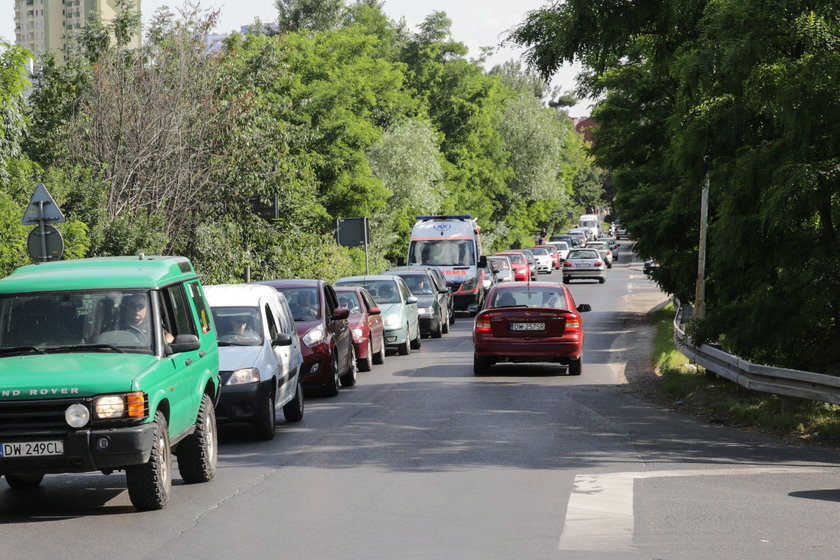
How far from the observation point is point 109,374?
8836mm

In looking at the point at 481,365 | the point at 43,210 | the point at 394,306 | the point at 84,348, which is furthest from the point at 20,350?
the point at 394,306

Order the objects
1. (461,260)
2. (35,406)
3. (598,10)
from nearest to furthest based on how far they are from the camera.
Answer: (35,406), (598,10), (461,260)

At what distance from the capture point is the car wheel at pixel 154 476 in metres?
9.17

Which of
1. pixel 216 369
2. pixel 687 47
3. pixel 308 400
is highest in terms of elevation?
pixel 687 47

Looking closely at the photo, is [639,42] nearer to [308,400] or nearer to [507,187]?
[308,400]

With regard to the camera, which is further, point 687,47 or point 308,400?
point 308,400

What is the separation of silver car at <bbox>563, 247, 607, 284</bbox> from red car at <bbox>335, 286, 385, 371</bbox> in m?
40.9

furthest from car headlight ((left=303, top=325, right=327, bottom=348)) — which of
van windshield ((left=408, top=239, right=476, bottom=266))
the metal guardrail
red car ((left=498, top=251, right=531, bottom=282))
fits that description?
red car ((left=498, top=251, right=531, bottom=282))

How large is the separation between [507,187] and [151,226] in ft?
222

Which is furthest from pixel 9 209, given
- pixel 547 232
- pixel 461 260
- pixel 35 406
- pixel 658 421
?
pixel 547 232

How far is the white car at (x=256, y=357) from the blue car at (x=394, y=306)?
10098 mm

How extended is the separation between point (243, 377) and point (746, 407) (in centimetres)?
636

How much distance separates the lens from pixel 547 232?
12619 cm

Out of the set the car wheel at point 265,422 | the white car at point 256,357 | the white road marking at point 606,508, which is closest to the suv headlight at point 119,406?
the white road marking at point 606,508
